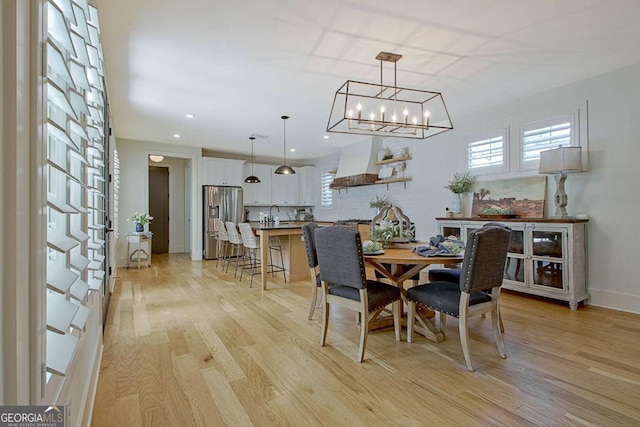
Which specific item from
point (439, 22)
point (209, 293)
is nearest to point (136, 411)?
point (209, 293)

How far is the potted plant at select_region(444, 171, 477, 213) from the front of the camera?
4.84 m

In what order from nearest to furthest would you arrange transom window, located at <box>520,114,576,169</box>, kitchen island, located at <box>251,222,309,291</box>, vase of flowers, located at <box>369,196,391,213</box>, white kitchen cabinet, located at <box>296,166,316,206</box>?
1. transom window, located at <box>520,114,576,169</box>
2. kitchen island, located at <box>251,222,309,291</box>
3. vase of flowers, located at <box>369,196,391,213</box>
4. white kitchen cabinet, located at <box>296,166,316,206</box>

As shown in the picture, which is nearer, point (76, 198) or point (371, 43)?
point (76, 198)

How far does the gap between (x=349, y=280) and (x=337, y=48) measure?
6.93 feet

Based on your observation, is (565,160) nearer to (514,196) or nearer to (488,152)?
(514,196)

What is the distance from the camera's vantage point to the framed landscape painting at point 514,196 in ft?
13.3

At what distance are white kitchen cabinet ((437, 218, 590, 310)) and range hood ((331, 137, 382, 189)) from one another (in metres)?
2.87

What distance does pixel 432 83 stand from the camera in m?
3.74

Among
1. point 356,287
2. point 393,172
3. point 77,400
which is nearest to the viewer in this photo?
point 77,400

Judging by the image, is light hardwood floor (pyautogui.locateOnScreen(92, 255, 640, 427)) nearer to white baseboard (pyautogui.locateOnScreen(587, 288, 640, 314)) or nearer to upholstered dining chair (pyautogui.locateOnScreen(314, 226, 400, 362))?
white baseboard (pyautogui.locateOnScreen(587, 288, 640, 314))

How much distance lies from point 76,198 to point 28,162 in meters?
0.95

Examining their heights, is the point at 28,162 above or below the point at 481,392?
above

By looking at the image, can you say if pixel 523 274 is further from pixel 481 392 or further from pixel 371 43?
pixel 371 43

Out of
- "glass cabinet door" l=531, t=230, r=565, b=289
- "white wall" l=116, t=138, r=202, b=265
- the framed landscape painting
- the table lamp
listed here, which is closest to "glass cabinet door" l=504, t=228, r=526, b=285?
"glass cabinet door" l=531, t=230, r=565, b=289
